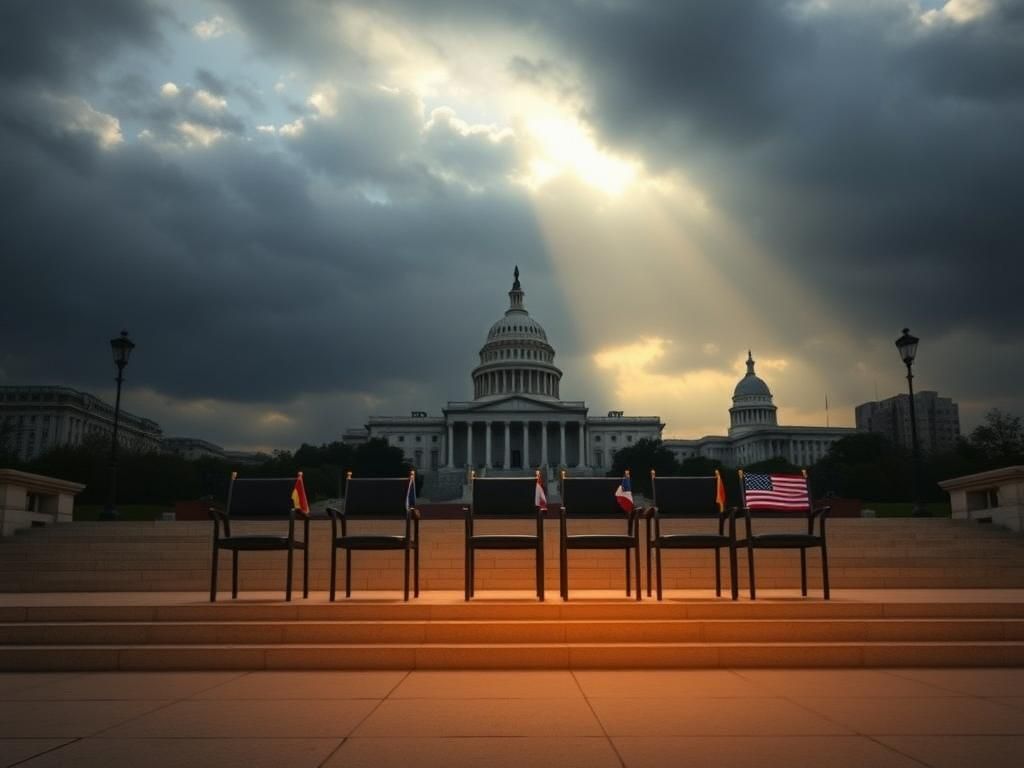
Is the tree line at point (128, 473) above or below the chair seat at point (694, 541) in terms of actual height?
above

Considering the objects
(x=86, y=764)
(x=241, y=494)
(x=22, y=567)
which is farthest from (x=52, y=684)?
(x=22, y=567)

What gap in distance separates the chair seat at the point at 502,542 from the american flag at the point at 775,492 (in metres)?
3.47

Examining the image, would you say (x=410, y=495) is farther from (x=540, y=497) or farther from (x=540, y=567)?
(x=540, y=567)

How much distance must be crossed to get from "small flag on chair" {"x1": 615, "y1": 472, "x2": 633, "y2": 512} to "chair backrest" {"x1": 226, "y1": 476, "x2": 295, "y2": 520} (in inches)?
205

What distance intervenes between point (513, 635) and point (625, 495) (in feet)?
13.3

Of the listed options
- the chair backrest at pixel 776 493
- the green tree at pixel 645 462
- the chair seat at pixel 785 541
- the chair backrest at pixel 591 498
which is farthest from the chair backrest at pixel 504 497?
the green tree at pixel 645 462

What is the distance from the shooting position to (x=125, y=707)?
6.96m

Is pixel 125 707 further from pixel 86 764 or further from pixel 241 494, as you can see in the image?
pixel 241 494

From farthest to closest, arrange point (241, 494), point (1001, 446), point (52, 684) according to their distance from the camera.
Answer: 1. point (1001, 446)
2. point (241, 494)
3. point (52, 684)

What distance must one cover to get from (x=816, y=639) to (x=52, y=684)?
8126 mm

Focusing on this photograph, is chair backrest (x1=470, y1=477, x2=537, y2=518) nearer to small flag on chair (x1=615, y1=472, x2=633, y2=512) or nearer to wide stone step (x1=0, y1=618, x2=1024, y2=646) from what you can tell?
small flag on chair (x1=615, y1=472, x2=633, y2=512)

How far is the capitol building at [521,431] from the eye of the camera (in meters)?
118

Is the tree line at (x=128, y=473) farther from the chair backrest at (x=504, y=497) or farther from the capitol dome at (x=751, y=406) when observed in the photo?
the capitol dome at (x=751, y=406)

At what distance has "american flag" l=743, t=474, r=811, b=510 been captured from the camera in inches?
498
